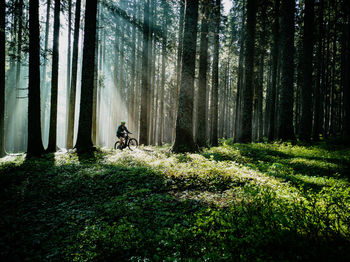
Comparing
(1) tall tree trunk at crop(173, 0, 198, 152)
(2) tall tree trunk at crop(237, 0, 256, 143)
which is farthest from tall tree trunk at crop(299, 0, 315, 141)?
(1) tall tree trunk at crop(173, 0, 198, 152)

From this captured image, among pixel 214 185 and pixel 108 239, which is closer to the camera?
pixel 108 239

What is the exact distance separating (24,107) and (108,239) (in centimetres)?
4710

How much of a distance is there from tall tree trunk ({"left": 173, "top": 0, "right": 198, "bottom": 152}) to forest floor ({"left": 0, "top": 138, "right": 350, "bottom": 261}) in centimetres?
290

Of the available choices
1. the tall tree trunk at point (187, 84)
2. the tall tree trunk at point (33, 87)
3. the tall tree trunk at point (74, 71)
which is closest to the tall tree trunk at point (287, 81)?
the tall tree trunk at point (187, 84)

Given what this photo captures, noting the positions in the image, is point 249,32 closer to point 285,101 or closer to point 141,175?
point 285,101

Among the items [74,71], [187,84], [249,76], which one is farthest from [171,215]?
[74,71]

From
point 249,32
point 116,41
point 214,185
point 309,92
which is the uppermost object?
point 116,41

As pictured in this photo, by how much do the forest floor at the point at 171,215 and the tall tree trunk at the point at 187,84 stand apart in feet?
9.52

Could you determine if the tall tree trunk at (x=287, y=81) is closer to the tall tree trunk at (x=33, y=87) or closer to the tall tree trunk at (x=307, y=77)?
the tall tree trunk at (x=307, y=77)

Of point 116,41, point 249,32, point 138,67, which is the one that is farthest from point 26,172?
point 116,41

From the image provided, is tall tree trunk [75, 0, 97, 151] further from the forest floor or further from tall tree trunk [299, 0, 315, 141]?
tall tree trunk [299, 0, 315, 141]

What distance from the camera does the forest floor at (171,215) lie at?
241 cm

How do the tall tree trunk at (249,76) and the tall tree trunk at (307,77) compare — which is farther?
the tall tree trunk at (307,77)

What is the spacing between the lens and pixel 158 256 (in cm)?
252
